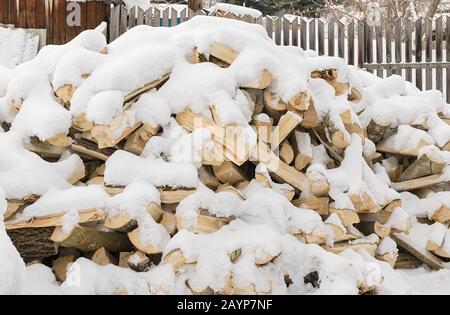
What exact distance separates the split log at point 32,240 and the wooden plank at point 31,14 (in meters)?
6.53

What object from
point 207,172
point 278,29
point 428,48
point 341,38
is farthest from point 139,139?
point 428,48

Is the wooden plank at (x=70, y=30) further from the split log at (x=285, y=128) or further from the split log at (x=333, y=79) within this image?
the split log at (x=285, y=128)

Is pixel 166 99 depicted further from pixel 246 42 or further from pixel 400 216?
pixel 400 216

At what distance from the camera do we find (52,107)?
3.04 m

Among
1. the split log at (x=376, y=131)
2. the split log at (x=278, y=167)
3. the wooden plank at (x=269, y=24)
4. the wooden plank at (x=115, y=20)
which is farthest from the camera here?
the wooden plank at (x=115, y=20)

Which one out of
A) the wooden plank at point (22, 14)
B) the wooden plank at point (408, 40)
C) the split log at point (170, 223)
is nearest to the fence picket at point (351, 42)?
the wooden plank at point (408, 40)

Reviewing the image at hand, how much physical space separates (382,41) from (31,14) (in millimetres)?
5775

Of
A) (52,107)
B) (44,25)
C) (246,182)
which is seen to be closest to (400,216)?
(246,182)

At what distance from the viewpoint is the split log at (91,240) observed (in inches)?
101

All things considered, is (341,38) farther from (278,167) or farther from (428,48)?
(278,167)

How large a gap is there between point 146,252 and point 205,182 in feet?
1.75

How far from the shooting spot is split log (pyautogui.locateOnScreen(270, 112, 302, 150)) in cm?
298

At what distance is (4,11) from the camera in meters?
8.18

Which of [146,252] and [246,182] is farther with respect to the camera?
[246,182]
